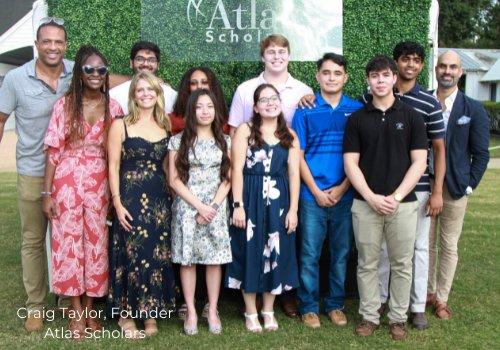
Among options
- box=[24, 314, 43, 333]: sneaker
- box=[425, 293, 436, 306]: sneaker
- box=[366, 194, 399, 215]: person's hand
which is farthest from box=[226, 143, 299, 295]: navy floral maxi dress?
box=[24, 314, 43, 333]: sneaker

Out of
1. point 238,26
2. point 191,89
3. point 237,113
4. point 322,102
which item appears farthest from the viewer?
point 238,26

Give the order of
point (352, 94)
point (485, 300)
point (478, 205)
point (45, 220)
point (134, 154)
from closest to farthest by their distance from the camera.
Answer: point (134, 154) → point (45, 220) → point (485, 300) → point (352, 94) → point (478, 205)

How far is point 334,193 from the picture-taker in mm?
4113

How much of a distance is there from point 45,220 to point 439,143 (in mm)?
2895

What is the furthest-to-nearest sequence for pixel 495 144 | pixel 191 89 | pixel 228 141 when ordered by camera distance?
pixel 495 144 → pixel 191 89 → pixel 228 141

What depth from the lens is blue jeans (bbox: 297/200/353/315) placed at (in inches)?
165

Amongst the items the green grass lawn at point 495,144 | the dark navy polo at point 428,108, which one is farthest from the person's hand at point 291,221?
the green grass lawn at point 495,144

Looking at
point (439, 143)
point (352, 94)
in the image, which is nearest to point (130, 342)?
point (439, 143)

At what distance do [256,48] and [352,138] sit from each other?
178 centimetres

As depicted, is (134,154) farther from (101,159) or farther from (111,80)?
(111,80)

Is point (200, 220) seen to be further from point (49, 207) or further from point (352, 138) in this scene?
point (352, 138)

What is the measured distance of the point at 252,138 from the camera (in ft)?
13.2

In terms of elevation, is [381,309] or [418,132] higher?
[418,132]

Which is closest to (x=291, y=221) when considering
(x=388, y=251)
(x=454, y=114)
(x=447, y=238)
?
(x=388, y=251)
